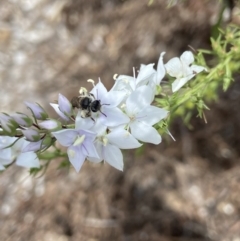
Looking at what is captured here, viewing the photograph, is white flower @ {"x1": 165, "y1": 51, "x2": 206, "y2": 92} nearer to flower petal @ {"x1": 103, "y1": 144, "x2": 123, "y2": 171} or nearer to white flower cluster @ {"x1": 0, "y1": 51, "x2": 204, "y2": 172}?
white flower cluster @ {"x1": 0, "y1": 51, "x2": 204, "y2": 172}

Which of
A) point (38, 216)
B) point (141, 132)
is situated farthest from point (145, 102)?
point (38, 216)

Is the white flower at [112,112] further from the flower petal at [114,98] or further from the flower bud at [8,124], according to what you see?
the flower bud at [8,124]

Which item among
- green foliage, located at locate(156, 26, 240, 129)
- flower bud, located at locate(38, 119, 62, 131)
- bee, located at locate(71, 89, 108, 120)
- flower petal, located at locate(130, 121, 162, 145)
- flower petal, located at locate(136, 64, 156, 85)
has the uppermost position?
flower bud, located at locate(38, 119, 62, 131)

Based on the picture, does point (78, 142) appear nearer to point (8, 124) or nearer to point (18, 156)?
point (8, 124)

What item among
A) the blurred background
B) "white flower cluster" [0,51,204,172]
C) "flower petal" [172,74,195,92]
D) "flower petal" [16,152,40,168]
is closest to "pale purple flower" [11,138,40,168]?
"flower petal" [16,152,40,168]

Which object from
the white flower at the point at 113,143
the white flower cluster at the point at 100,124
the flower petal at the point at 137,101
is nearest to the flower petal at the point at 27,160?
the white flower cluster at the point at 100,124

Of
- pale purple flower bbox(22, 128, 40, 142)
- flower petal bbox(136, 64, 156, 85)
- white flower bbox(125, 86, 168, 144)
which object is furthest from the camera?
flower petal bbox(136, 64, 156, 85)

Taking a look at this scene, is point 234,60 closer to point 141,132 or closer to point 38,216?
point 141,132
